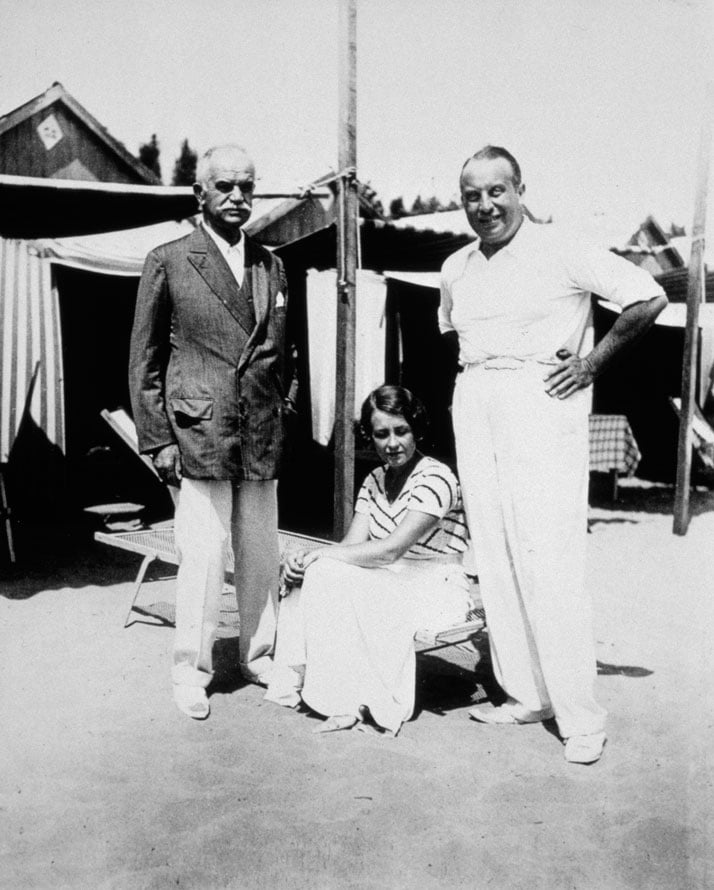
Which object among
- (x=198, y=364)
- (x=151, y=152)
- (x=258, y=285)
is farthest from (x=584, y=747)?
(x=151, y=152)

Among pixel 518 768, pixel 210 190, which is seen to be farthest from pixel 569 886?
pixel 210 190

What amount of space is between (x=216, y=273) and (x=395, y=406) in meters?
0.83

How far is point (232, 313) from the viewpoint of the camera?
317cm

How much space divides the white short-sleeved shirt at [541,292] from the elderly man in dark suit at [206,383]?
2.77 feet

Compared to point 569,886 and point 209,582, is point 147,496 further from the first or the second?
point 569,886

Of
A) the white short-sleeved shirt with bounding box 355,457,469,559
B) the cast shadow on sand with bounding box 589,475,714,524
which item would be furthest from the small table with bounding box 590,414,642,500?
the white short-sleeved shirt with bounding box 355,457,469,559

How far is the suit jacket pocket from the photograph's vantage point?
3105mm

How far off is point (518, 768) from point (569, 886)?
25.9 inches

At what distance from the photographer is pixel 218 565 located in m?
3.20

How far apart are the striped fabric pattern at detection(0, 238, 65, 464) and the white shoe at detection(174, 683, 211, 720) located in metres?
3.04

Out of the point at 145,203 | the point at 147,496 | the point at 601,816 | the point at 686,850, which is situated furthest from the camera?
the point at 147,496

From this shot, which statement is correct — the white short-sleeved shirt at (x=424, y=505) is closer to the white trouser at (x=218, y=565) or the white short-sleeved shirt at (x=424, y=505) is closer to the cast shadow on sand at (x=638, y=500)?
the white trouser at (x=218, y=565)

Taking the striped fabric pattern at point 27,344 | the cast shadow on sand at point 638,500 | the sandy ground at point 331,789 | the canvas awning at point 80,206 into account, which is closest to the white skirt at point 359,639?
the sandy ground at point 331,789

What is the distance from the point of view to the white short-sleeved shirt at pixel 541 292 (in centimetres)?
277
